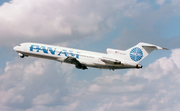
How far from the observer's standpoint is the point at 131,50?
4497 cm

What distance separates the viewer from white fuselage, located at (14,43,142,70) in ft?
148

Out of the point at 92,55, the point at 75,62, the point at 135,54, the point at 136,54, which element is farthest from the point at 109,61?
the point at 75,62

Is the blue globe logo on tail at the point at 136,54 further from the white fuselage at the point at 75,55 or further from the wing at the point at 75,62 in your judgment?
the wing at the point at 75,62

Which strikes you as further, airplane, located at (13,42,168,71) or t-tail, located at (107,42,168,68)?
airplane, located at (13,42,168,71)

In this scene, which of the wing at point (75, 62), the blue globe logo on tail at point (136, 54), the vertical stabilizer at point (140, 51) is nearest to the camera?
the vertical stabilizer at point (140, 51)

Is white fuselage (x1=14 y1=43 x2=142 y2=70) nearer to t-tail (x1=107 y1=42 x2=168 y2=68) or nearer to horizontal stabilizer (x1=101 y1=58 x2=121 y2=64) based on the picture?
horizontal stabilizer (x1=101 y1=58 x2=121 y2=64)

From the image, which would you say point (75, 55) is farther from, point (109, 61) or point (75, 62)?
point (109, 61)

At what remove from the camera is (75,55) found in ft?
158

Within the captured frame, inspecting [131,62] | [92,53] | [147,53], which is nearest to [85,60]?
[92,53]

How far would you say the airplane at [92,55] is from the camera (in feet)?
145

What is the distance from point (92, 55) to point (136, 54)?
344 inches

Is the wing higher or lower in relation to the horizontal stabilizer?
higher

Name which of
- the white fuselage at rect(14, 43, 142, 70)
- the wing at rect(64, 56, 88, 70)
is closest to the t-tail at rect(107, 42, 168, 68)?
the white fuselage at rect(14, 43, 142, 70)

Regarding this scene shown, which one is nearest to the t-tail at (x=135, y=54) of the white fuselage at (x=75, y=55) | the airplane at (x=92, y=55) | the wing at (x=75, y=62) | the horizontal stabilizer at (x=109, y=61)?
the airplane at (x=92, y=55)
